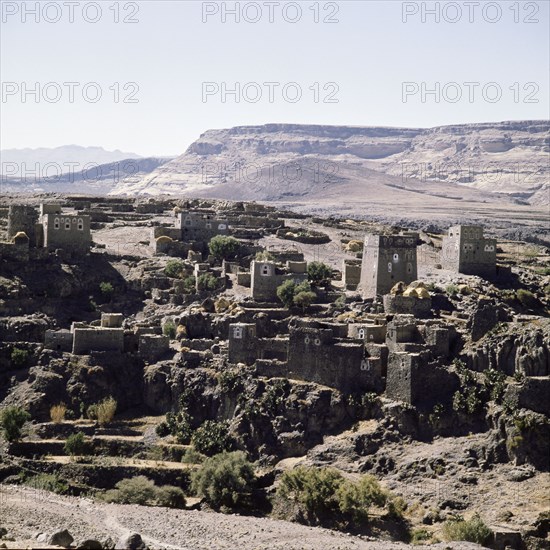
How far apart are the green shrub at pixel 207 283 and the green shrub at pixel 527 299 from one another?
16.3 metres

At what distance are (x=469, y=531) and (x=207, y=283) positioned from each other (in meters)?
27.8

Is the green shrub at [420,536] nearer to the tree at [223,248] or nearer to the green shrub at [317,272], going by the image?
the green shrub at [317,272]

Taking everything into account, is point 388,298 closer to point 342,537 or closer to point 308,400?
point 308,400

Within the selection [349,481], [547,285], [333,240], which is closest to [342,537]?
[349,481]

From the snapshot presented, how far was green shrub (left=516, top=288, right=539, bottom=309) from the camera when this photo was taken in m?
65.9

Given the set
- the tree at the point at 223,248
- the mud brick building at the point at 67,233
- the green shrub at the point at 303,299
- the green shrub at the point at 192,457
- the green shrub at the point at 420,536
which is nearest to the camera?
the green shrub at the point at 420,536

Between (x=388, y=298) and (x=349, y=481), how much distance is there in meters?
13.8

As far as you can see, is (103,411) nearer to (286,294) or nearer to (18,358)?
(18,358)

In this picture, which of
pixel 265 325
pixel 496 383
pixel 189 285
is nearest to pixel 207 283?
pixel 189 285

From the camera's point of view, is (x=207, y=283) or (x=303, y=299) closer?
(x=303, y=299)

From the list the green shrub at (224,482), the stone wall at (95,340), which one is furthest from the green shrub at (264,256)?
the green shrub at (224,482)

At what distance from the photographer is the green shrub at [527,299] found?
6588 centimetres

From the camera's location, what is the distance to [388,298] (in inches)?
2395

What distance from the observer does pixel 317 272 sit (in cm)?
6838
